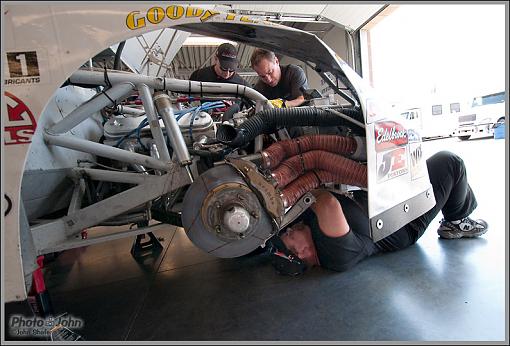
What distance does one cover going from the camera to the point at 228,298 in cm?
149

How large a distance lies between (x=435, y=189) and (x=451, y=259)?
0.43 meters

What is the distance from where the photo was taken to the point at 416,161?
56.5 inches

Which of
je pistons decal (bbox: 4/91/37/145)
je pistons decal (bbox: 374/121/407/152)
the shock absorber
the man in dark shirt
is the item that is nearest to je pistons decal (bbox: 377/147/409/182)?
je pistons decal (bbox: 374/121/407/152)

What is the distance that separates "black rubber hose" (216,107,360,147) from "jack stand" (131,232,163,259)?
1.62 metres

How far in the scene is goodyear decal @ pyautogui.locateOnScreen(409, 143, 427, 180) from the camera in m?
1.41

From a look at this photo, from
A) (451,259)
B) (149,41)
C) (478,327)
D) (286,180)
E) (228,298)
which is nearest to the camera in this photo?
(478,327)

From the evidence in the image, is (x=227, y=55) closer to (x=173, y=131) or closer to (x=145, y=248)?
(x=173, y=131)

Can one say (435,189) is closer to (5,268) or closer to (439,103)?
(5,268)

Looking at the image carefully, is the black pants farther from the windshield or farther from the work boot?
the windshield

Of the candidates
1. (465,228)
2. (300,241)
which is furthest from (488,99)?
(300,241)

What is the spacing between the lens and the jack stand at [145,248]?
2395mm

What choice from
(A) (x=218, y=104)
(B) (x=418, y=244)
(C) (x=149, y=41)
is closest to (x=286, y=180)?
(A) (x=218, y=104)

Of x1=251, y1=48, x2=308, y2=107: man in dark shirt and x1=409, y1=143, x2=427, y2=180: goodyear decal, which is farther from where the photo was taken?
x1=251, y1=48, x2=308, y2=107: man in dark shirt

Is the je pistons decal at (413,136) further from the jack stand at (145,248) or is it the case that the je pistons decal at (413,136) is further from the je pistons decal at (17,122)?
the jack stand at (145,248)
